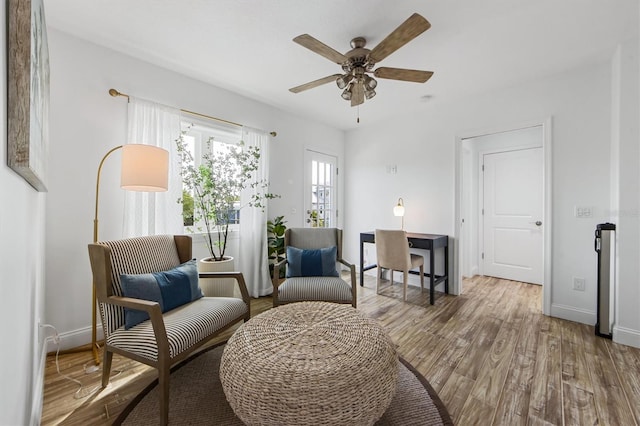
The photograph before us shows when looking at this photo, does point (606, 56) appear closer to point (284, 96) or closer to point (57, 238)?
point (284, 96)

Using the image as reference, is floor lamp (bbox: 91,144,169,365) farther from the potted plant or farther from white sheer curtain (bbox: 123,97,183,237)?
the potted plant

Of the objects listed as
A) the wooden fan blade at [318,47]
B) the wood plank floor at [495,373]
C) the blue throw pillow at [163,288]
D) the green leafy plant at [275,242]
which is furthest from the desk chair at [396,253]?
the blue throw pillow at [163,288]

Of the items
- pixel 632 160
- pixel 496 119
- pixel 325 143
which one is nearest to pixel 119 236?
pixel 325 143

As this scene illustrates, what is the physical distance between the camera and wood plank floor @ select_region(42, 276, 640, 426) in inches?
60.9

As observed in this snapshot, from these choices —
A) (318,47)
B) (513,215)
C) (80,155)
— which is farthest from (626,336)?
(80,155)

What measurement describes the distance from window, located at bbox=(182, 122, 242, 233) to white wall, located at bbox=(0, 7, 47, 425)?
152 centimetres

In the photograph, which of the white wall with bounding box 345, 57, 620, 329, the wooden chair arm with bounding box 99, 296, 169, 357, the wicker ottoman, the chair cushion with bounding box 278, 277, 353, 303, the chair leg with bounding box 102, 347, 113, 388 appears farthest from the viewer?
the white wall with bounding box 345, 57, 620, 329

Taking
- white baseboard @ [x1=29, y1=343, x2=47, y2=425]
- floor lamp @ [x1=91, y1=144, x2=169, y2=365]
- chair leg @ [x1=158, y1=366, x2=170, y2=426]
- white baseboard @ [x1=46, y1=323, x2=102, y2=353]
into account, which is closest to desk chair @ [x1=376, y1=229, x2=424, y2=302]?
floor lamp @ [x1=91, y1=144, x2=169, y2=365]

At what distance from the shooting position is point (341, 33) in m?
2.17

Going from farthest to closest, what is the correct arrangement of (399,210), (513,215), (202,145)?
1. (513,215)
2. (399,210)
3. (202,145)

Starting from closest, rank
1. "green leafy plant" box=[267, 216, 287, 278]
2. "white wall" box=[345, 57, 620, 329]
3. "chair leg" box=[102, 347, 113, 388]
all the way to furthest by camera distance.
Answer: "chair leg" box=[102, 347, 113, 388] < "white wall" box=[345, 57, 620, 329] < "green leafy plant" box=[267, 216, 287, 278]

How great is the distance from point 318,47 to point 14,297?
6.63 feet

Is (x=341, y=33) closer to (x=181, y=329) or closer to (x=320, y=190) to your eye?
(x=181, y=329)

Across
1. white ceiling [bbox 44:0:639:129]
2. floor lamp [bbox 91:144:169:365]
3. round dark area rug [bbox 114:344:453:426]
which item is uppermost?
white ceiling [bbox 44:0:639:129]
